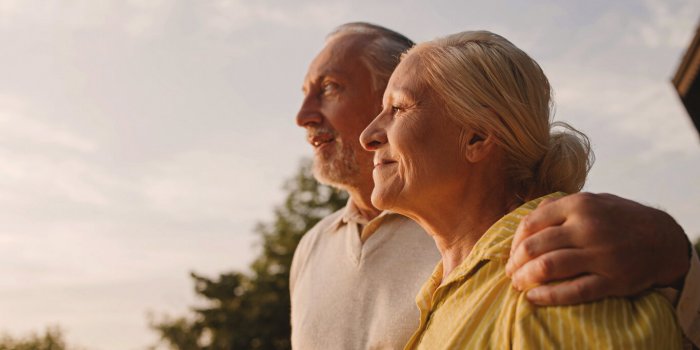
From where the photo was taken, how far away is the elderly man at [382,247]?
155 centimetres

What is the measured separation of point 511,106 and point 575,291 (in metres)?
0.83

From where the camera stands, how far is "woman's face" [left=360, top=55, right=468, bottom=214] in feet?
7.36

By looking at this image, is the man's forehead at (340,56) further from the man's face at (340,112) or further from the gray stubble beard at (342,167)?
the gray stubble beard at (342,167)

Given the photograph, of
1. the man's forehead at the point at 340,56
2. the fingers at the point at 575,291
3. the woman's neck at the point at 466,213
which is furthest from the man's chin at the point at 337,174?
the fingers at the point at 575,291

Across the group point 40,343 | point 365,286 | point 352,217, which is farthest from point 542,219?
point 40,343

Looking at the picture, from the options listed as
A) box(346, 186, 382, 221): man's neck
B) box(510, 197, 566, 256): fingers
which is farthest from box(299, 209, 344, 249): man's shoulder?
box(510, 197, 566, 256): fingers

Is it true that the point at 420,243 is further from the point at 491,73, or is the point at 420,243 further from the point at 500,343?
the point at 500,343

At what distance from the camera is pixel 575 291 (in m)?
1.54

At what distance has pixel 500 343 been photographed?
1711mm

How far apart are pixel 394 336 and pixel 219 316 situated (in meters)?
25.8

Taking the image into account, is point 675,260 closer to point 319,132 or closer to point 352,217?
point 352,217

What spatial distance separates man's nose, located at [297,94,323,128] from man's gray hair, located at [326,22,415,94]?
14.8 inches

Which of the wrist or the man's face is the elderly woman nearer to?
the wrist

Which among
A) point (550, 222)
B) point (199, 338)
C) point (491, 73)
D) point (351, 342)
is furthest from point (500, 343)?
point (199, 338)
